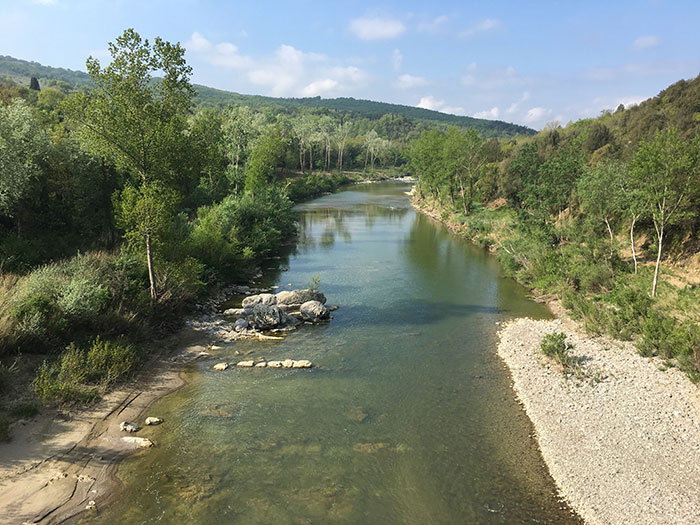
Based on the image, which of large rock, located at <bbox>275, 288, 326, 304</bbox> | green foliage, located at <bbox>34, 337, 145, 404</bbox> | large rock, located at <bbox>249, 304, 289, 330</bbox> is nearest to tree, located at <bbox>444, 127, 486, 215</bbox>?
large rock, located at <bbox>275, 288, 326, 304</bbox>

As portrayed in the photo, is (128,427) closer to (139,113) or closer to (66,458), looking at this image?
(66,458)

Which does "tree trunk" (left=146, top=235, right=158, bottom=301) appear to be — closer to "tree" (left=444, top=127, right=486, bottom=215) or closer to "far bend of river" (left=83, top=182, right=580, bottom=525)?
"far bend of river" (left=83, top=182, right=580, bottom=525)

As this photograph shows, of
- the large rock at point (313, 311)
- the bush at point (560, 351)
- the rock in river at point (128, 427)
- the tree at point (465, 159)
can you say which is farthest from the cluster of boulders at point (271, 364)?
the tree at point (465, 159)

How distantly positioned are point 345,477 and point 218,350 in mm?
9131

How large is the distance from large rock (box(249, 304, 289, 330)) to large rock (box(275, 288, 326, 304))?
82.6 inches

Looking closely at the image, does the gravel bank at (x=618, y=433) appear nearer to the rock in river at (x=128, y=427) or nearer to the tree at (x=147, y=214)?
the rock in river at (x=128, y=427)

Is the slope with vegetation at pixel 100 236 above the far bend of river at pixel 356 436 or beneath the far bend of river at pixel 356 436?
above

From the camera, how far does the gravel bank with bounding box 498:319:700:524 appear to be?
390 inches

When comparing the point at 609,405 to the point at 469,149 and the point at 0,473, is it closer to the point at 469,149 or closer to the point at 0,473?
the point at 0,473

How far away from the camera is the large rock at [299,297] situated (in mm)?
23094

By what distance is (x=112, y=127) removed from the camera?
17.5m

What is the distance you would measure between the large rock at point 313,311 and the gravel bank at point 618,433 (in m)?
8.82

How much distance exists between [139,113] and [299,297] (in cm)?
1139

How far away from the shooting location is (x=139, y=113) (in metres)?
17.9
